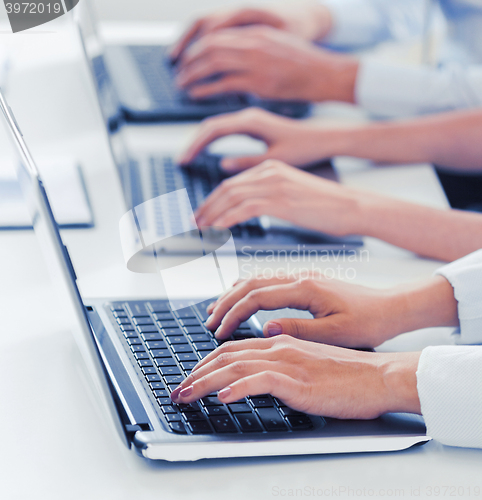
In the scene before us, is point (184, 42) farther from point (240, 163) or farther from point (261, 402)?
point (261, 402)

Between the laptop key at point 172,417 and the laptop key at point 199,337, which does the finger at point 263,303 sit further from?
the laptop key at point 172,417

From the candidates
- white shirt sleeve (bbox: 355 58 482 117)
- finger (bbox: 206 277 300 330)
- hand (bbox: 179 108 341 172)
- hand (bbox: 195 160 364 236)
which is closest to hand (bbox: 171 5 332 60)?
white shirt sleeve (bbox: 355 58 482 117)

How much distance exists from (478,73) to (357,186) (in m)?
0.34

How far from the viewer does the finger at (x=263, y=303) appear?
579 millimetres

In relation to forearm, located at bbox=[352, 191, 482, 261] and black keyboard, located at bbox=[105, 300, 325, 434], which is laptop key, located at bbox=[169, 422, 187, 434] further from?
forearm, located at bbox=[352, 191, 482, 261]

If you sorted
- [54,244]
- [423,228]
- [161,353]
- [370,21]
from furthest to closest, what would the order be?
[370,21], [423,228], [161,353], [54,244]

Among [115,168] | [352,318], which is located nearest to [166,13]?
[115,168]

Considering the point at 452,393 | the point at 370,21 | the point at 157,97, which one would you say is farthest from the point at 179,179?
the point at 370,21

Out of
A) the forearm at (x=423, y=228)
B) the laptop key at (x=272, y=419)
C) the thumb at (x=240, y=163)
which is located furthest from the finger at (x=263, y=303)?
the thumb at (x=240, y=163)

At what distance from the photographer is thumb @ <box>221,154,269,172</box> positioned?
0.93m

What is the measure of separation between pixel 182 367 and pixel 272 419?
9cm

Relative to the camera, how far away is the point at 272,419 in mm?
485

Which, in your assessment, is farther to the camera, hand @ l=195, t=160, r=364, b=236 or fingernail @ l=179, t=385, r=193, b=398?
hand @ l=195, t=160, r=364, b=236

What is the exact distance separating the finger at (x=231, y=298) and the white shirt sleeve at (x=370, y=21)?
37.1 inches
